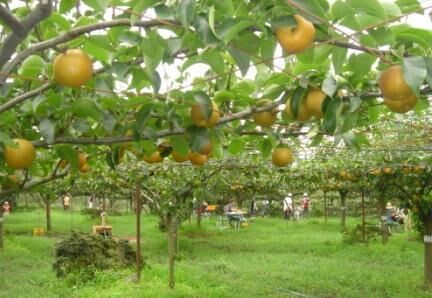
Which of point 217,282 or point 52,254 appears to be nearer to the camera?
point 217,282

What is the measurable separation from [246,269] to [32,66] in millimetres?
8297

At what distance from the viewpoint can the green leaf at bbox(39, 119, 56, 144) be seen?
71.6 inches

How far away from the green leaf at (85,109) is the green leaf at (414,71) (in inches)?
41.0

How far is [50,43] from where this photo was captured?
1.22 meters

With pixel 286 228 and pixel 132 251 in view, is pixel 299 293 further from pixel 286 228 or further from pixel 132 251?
pixel 286 228

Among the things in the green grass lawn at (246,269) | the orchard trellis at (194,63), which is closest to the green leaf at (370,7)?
the orchard trellis at (194,63)

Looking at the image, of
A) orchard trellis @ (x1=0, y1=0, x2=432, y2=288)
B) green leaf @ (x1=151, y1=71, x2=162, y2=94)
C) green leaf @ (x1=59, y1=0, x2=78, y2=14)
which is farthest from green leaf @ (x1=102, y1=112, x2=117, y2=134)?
green leaf @ (x1=59, y1=0, x2=78, y2=14)

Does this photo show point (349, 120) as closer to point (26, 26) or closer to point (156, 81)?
point (156, 81)

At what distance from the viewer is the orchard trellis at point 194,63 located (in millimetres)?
1229

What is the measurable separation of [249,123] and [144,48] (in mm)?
955

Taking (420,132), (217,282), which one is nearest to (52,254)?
(217,282)

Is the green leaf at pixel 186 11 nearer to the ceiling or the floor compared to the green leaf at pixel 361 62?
nearer to the ceiling

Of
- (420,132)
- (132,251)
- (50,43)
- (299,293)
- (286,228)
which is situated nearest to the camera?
(50,43)

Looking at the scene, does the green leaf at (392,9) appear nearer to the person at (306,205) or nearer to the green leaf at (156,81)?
the green leaf at (156,81)
